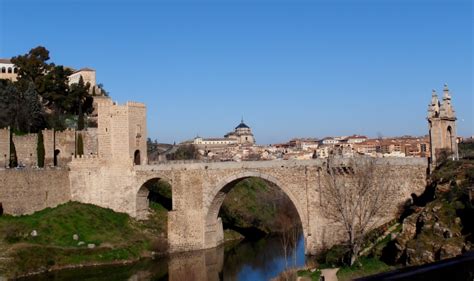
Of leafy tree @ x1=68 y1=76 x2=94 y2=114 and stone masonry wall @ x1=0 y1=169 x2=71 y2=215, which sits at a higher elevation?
leafy tree @ x1=68 y1=76 x2=94 y2=114

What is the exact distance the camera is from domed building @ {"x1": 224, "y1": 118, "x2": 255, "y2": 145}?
178788mm

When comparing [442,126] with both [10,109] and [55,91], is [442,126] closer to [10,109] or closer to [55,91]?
[10,109]

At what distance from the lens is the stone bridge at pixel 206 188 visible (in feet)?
92.6

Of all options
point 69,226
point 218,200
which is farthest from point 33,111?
point 218,200

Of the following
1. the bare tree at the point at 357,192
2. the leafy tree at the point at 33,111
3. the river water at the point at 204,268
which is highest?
the leafy tree at the point at 33,111

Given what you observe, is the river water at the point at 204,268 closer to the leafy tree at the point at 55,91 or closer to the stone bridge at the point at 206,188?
the stone bridge at the point at 206,188

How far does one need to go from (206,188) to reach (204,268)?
18.1ft

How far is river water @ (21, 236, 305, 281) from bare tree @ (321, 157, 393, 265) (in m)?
3.42

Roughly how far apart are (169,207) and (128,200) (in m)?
4.63

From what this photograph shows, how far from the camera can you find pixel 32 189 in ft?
118

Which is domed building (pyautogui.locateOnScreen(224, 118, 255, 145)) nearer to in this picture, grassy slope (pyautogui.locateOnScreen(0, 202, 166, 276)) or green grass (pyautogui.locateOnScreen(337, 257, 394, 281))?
grassy slope (pyautogui.locateOnScreen(0, 202, 166, 276))

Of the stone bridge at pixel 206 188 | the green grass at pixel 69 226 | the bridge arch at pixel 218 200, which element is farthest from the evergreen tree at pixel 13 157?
the bridge arch at pixel 218 200

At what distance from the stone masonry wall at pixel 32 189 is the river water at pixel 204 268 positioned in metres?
7.16

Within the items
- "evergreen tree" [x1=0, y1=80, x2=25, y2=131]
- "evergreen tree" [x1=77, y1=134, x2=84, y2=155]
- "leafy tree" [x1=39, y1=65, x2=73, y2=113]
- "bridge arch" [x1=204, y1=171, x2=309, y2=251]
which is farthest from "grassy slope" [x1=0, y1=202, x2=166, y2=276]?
"leafy tree" [x1=39, y1=65, x2=73, y2=113]
